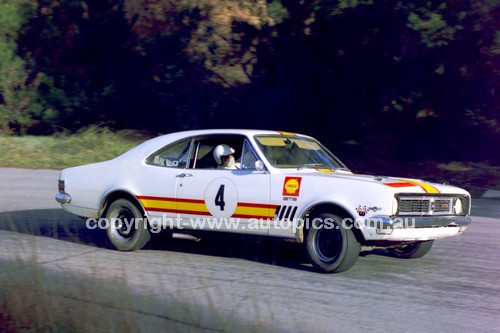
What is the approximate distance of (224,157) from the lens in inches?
358

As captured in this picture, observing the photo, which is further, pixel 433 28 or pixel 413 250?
pixel 433 28

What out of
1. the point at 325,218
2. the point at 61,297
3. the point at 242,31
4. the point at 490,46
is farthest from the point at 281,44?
the point at 61,297

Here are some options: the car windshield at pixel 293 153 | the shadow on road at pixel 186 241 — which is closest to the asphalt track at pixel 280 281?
the shadow on road at pixel 186 241

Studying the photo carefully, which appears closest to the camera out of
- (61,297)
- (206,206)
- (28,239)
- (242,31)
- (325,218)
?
(61,297)

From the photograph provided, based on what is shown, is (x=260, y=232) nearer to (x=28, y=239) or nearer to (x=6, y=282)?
(x=6, y=282)

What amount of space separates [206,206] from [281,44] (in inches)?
593

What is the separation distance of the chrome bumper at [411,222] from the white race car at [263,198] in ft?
0.04

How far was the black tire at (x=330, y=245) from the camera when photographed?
313 inches

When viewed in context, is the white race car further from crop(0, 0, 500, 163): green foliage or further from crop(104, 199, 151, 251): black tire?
crop(0, 0, 500, 163): green foliage

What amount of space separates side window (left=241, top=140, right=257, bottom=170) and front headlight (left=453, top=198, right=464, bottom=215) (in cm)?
240

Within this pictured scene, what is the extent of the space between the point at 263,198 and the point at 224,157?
94 cm

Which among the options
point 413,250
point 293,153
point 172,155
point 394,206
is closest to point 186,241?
point 172,155

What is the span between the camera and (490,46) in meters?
19.4

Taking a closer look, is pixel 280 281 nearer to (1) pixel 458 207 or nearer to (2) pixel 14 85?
(1) pixel 458 207
